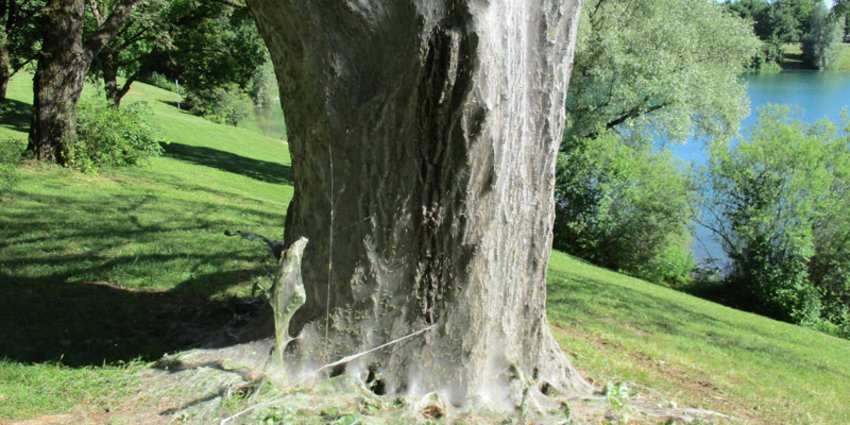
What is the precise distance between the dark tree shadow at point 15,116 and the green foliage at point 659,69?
17208mm

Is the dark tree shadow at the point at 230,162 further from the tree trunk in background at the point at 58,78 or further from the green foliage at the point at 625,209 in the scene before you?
the green foliage at the point at 625,209

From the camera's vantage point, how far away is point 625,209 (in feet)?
73.8

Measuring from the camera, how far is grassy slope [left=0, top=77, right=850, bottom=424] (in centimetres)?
458

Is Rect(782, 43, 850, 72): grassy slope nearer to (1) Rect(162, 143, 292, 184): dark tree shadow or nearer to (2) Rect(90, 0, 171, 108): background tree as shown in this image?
(1) Rect(162, 143, 292, 184): dark tree shadow

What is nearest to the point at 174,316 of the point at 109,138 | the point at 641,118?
the point at 109,138

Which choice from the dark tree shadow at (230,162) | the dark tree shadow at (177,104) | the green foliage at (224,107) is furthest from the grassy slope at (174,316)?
the dark tree shadow at (177,104)

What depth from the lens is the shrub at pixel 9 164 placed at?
834cm

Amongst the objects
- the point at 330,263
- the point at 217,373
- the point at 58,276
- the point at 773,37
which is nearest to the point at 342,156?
the point at 330,263

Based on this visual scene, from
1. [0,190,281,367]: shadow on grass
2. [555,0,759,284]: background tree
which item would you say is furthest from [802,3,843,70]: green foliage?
[0,190,281,367]: shadow on grass

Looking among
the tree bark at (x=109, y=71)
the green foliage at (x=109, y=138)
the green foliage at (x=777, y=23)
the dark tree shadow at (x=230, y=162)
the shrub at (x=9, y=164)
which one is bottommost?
the dark tree shadow at (x=230, y=162)

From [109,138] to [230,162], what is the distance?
373 inches

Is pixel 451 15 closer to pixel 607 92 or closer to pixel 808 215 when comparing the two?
pixel 808 215

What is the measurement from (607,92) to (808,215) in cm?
747

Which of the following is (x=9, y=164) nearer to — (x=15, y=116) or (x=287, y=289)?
(x=287, y=289)
